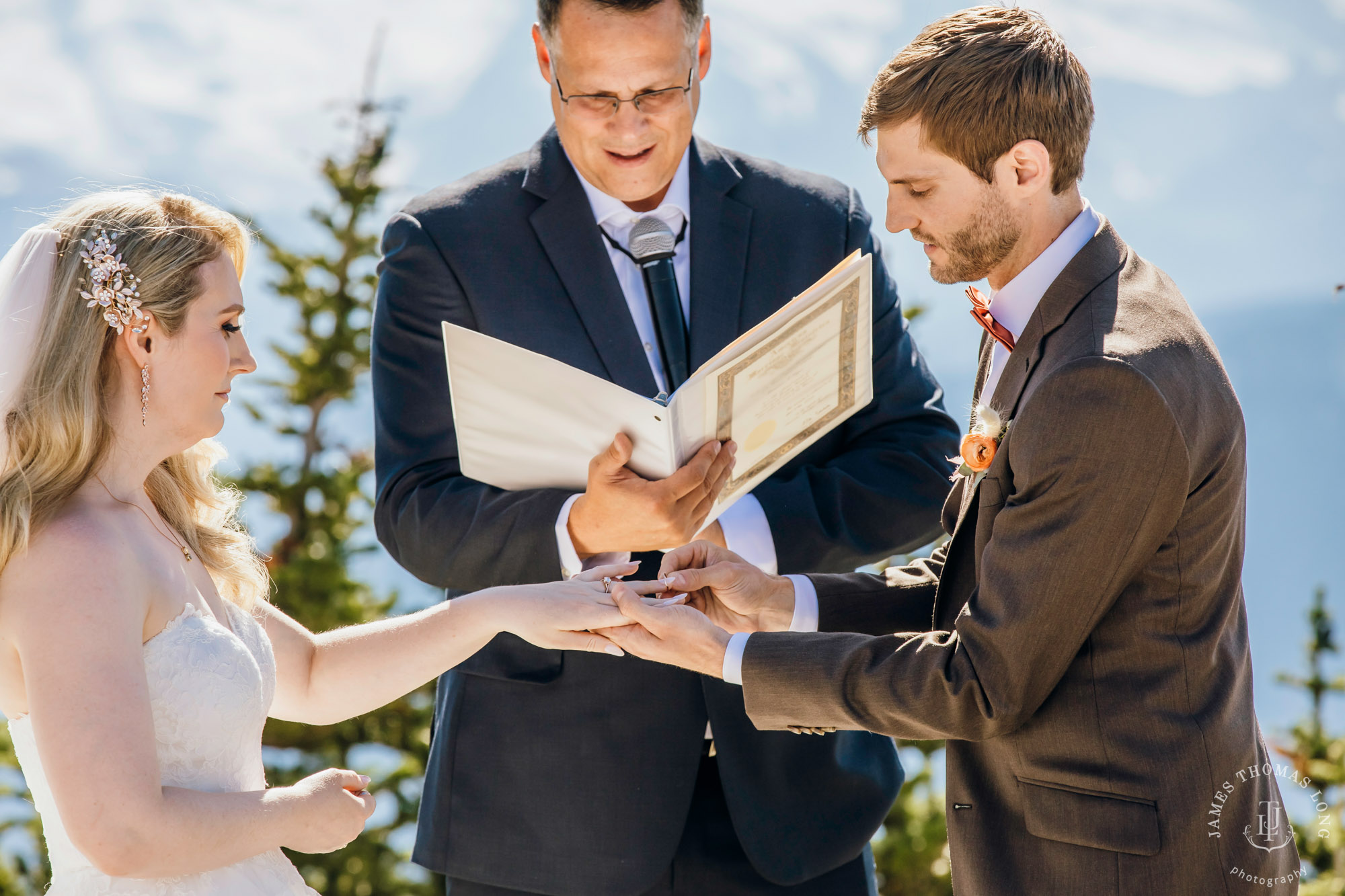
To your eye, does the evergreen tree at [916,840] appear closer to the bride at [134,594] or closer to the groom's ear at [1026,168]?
the bride at [134,594]

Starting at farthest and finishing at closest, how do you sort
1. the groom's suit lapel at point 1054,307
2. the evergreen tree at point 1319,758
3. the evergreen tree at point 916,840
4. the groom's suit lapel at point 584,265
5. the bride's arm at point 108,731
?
1. the evergreen tree at point 916,840
2. the evergreen tree at point 1319,758
3. the groom's suit lapel at point 584,265
4. the groom's suit lapel at point 1054,307
5. the bride's arm at point 108,731

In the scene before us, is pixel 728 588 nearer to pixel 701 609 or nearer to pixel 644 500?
Answer: pixel 701 609

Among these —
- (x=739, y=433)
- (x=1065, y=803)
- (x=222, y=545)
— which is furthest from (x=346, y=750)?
(x=1065, y=803)

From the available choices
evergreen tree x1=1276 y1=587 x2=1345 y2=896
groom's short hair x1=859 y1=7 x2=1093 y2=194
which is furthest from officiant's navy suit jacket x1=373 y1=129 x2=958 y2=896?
evergreen tree x1=1276 y1=587 x2=1345 y2=896

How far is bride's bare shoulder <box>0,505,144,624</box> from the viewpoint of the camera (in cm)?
204

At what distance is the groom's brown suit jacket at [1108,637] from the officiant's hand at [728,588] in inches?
18.1

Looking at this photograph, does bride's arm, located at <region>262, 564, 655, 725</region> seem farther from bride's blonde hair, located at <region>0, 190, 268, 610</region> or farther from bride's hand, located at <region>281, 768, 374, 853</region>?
bride's blonde hair, located at <region>0, 190, 268, 610</region>

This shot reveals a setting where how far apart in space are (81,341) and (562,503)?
0.97 meters

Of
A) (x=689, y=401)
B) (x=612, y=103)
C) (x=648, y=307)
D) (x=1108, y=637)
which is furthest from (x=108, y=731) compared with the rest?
(x=612, y=103)

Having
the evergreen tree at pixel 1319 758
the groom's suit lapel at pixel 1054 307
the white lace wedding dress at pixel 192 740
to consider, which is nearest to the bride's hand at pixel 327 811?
the white lace wedding dress at pixel 192 740

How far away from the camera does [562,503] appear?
263cm

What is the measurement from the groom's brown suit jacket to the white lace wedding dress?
111 centimetres

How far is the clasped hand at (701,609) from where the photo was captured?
7.84 feet

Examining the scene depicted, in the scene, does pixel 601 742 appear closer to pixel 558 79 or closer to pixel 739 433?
pixel 739 433
